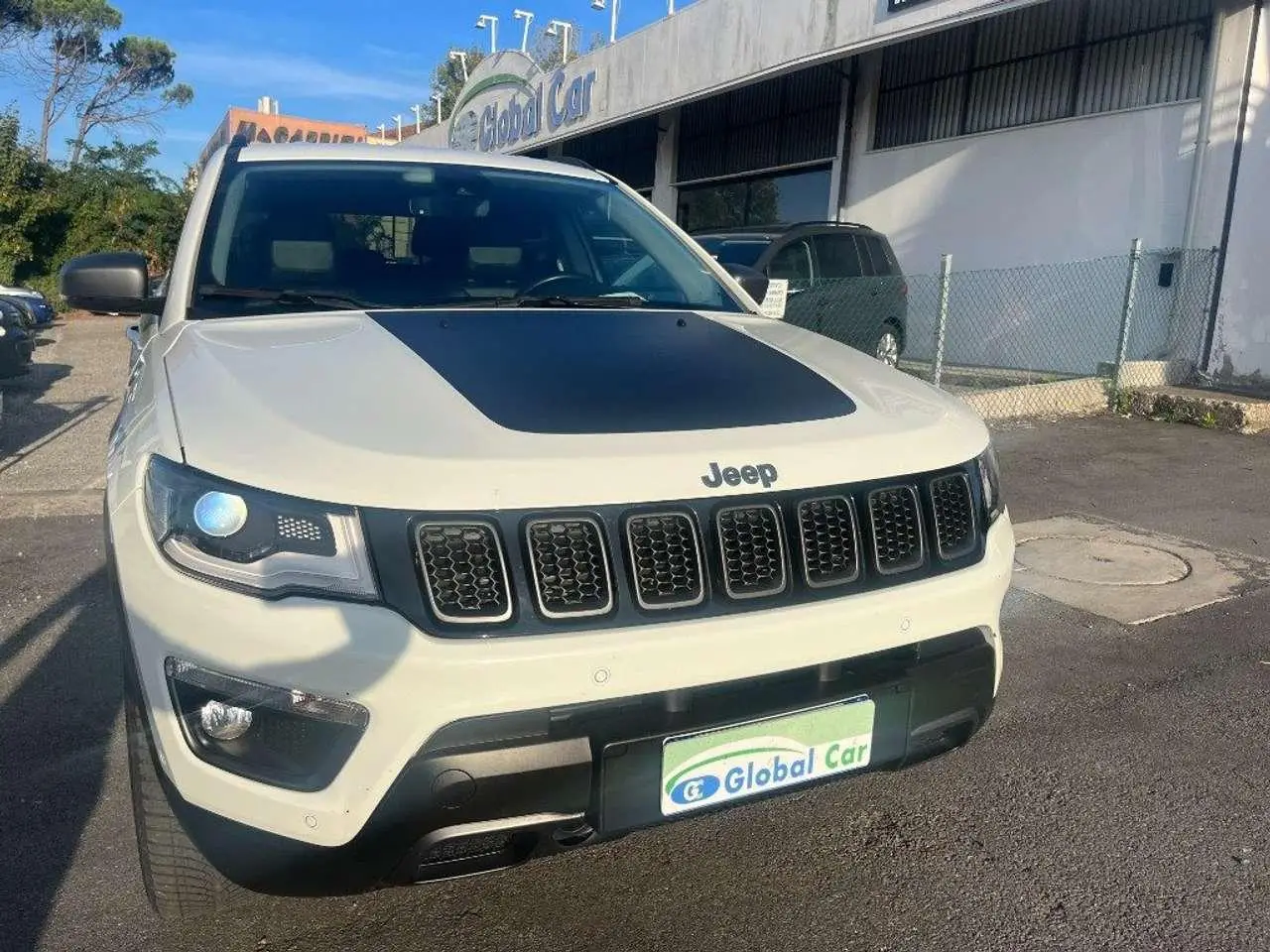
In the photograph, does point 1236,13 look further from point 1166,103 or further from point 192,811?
point 192,811

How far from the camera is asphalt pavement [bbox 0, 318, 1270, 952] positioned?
7.52 ft

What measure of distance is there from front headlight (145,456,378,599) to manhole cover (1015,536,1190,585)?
406cm

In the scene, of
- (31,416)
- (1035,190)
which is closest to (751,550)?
(31,416)

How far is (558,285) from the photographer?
3.17 metres

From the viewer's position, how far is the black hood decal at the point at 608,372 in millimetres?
2086

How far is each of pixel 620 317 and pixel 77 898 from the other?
200 centimetres

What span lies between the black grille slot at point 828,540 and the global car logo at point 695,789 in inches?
17.5

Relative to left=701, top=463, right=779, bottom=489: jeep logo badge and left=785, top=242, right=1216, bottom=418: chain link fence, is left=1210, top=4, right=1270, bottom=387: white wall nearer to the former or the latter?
left=785, top=242, right=1216, bottom=418: chain link fence

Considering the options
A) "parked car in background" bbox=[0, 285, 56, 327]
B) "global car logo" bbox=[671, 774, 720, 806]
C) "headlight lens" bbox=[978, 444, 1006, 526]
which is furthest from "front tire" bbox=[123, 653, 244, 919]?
"parked car in background" bbox=[0, 285, 56, 327]

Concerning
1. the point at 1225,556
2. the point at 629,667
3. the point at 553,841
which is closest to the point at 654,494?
the point at 629,667

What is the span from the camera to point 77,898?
93.7 inches

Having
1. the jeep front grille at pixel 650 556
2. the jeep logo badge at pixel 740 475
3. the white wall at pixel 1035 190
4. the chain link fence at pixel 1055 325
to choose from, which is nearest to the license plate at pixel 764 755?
the jeep front grille at pixel 650 556

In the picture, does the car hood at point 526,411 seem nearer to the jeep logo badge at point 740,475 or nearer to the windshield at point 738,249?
the jeep logo badge at point 740,475

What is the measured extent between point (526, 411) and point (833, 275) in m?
8.67
